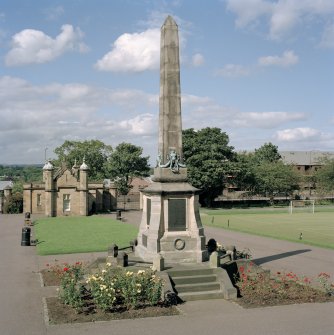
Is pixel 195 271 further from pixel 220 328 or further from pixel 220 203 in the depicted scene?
pixel 220 203

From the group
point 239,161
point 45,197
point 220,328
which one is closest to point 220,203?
point 239,161

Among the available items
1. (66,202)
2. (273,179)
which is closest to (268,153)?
(273,179)

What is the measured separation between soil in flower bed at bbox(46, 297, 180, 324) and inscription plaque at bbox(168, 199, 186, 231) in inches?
158

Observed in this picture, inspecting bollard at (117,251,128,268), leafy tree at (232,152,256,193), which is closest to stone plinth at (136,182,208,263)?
bollard at (117,251,128,268)

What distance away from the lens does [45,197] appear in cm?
5272

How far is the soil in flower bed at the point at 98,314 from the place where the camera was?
39.0ft

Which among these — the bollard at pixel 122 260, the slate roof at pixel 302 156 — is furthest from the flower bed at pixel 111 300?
the slate roof at pixel 302 156

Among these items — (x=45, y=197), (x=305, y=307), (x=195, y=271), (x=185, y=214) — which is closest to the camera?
(x=305, y=307)

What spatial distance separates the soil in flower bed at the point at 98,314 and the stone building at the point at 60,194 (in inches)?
1573

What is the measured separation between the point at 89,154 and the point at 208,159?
30.4 m

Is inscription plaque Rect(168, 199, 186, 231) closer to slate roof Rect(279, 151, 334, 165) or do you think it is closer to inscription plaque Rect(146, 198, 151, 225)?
inscription plaque Rect(146, 198, 151, 225)

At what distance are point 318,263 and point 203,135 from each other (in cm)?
4588

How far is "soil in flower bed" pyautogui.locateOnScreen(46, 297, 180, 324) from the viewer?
11.9m

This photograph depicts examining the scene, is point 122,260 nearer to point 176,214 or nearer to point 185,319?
point 176,214
